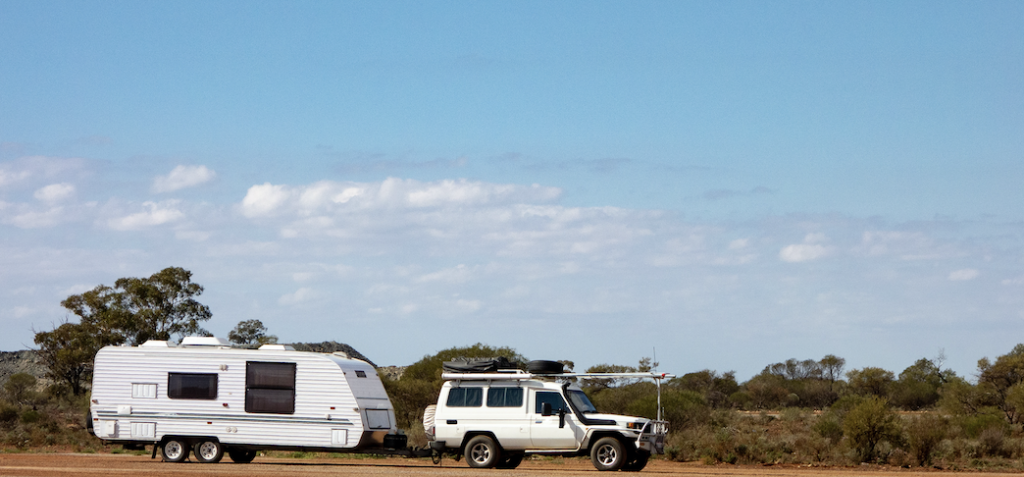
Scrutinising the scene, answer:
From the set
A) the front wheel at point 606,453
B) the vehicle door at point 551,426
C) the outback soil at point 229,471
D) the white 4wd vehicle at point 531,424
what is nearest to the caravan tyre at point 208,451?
the outback soil at point 229,471

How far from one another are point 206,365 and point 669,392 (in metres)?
18.4

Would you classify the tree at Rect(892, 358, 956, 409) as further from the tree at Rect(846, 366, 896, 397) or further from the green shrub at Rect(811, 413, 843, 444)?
the green shrub at Rect(811, 413, 843, 444)

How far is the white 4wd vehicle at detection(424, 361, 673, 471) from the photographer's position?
2016 cm

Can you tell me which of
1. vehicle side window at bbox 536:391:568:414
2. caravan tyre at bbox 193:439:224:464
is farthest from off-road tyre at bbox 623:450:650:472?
caravan tyre at bbox 193:439:224:464

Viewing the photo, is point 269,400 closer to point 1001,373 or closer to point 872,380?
point 1001,373

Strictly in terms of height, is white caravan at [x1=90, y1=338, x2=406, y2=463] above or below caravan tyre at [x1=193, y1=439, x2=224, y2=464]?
above

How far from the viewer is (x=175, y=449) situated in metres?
22.3

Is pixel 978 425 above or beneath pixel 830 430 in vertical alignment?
above

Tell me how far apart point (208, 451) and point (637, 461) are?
880 centimetres

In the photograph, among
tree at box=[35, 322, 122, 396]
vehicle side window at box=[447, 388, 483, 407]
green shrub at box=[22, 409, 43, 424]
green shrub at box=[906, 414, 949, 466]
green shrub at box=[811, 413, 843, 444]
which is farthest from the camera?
tree at box=[35, 322, 122, 396]

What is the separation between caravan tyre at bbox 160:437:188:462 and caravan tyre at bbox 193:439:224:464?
0.23 metres

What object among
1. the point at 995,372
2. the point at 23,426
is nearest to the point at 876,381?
the point at 995,372

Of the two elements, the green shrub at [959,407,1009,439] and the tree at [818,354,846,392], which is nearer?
the green shrub at [959,407,1009,439]

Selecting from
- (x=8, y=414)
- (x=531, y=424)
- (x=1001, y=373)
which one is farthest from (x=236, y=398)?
(x=1001, y=373)
